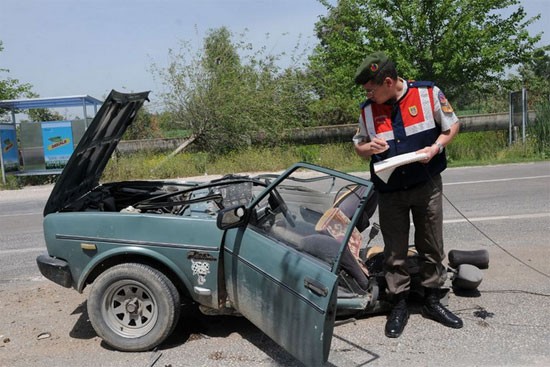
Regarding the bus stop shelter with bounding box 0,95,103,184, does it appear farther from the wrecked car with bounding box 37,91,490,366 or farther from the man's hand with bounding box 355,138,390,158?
the man's hand with bounding box 355,138,390,158

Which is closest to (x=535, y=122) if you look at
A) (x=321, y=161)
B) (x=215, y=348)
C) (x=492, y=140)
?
(x=492, y=140)

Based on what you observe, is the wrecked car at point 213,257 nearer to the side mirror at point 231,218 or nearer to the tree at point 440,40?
the side mirror at point 231,218

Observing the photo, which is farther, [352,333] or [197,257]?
[352,333]

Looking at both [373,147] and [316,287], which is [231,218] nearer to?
[316,287]

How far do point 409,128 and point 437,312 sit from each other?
1.51m

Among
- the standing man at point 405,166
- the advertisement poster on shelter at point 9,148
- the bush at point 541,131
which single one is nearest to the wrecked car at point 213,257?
the standing man at point 405,166

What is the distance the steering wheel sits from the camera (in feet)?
11.6

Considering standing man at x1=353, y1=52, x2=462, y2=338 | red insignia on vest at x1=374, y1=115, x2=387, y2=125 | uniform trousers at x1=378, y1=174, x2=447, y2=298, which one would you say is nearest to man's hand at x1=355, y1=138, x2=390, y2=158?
standing man at x1=353, y1=52, x2=462, y2=338

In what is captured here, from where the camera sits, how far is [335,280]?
2.86 metres

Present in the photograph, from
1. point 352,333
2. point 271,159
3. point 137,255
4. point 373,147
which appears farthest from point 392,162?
point 271,159

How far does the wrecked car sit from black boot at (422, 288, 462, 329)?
1.27 ft

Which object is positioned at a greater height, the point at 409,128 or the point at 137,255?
the point at 409,128

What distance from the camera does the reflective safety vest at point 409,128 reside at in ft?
12.3

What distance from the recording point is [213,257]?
3.60 meters
